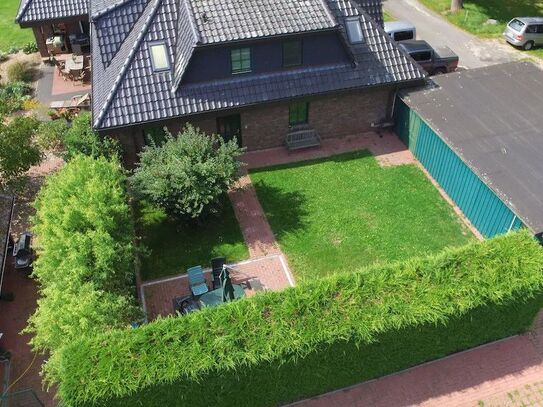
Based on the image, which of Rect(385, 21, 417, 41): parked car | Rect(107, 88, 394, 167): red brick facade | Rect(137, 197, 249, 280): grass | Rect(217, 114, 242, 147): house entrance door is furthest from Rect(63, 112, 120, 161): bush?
Rect(385, 21, 417, 41): parked car

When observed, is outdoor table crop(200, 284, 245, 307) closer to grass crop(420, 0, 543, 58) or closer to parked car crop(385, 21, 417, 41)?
parked car crop(385, 21, 417, 41)

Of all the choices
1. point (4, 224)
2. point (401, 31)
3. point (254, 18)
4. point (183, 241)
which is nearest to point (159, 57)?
point (254, 18)

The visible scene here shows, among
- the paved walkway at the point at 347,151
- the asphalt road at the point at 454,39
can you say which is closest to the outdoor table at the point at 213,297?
the paved walkway at the point at 347,151

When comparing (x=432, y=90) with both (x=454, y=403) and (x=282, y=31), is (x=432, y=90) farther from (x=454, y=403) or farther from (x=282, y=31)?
(x=454, y=403)

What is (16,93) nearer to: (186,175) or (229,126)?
(229,126)

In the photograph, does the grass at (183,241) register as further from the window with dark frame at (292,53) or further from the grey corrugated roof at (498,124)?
the grey corrugated roof at (498,124)
